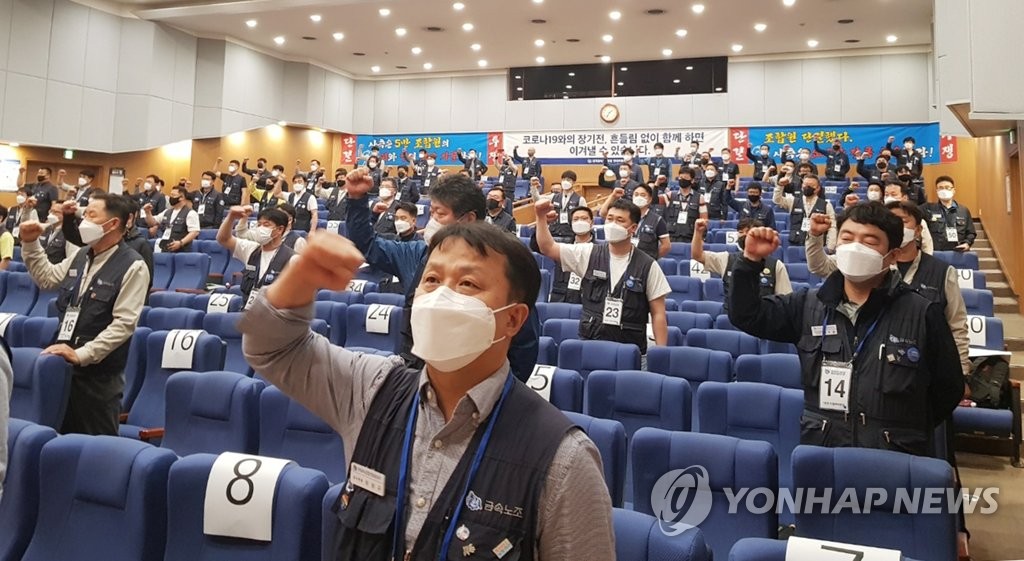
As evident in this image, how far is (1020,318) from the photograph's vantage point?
732 cm

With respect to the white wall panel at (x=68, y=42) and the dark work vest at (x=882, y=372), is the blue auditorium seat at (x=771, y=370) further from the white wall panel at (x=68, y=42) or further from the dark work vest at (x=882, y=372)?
the white wall panel at (x=68, y=42)

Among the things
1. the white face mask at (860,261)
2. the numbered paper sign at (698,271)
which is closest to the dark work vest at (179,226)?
the numbered paper sign at (698,271)

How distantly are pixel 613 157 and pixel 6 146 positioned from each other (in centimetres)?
A: 1315

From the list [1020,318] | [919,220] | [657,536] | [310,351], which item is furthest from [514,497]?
[1020,318]

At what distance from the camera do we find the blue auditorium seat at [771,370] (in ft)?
11.5

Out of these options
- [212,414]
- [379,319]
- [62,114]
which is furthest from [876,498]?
[62,114]

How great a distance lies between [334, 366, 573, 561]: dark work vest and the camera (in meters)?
0.96

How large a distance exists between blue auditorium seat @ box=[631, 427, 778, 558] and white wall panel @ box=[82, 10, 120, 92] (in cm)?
1551

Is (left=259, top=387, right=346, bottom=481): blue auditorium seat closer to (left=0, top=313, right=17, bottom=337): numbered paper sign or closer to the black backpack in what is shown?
(left=0, top=313, right=17, bottom=337): numbered paper sign

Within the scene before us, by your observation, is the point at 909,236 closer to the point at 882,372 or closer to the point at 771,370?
the point at 771,370

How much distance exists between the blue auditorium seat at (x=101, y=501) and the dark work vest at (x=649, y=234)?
18.3 ft

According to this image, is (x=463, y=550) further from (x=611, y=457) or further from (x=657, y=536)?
(x=611, y=457)

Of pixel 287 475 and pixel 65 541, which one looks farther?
pixel 65 541

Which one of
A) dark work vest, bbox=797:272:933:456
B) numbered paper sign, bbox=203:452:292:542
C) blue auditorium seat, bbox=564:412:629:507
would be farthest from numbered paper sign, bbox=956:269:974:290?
numbered paper sign, bbox=203:452:292:542
